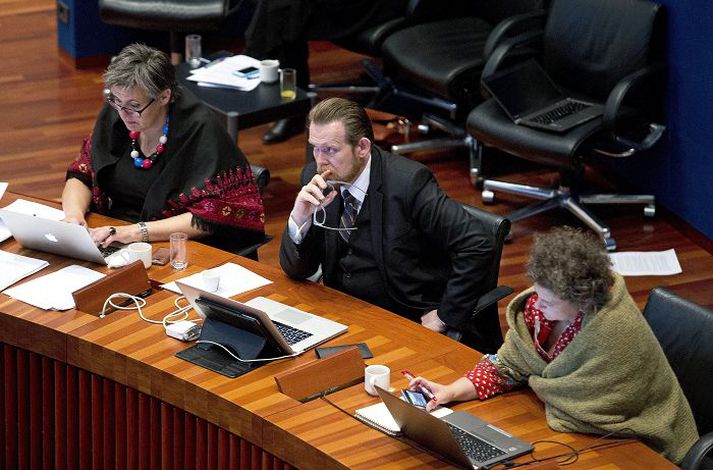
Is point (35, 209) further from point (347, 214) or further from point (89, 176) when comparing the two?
point (347, 214)

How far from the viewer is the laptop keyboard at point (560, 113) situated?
19.9 ft

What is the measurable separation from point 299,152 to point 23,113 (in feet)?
5.39

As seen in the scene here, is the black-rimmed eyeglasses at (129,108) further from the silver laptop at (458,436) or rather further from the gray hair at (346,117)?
the silver laptop at (458,436)

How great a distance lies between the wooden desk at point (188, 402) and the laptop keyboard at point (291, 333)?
82 millimetres

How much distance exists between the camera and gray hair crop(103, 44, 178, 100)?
443 cm

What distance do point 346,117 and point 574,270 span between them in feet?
3.64

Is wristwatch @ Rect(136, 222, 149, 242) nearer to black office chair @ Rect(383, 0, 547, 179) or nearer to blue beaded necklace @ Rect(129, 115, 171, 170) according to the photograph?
blue beaded necklace @ Rect(129, 115, 171, 170)

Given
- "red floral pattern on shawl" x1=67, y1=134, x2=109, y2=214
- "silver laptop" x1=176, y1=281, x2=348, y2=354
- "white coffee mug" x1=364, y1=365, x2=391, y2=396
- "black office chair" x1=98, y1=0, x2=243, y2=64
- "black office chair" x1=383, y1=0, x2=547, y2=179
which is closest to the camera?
"white coffee mug" x1=364, y1=365, x2=391, y2=396

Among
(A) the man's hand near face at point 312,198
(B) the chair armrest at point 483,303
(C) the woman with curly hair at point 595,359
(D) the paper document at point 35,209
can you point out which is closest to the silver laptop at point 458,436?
(C) the woman with curly hair at point 595,359

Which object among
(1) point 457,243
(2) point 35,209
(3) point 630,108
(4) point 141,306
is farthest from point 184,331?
(3) point 630,108

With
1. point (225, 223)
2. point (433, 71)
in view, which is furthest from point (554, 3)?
point (225, 223)

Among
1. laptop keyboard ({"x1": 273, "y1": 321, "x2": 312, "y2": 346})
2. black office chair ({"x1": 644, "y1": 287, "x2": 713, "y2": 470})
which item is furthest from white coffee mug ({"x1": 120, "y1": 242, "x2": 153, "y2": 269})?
black office chair ({"x1": 644, "y1": 287, "x2": 713, "y2": 470})

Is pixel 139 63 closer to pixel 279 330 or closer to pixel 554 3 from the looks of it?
pixel 279 330

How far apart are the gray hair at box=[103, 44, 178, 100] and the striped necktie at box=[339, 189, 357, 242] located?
0.78 m
